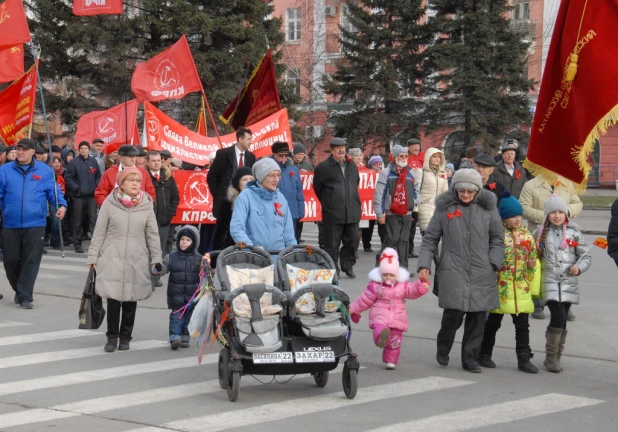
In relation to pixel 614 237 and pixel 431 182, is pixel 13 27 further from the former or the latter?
pixel 614 237

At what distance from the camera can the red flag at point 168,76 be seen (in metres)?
18.3

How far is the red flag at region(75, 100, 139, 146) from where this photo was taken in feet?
65.4

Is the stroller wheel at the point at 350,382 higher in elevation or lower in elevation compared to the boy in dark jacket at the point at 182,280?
lower

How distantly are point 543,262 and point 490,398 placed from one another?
1.63 meters

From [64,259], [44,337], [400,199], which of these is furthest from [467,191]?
[64,259]

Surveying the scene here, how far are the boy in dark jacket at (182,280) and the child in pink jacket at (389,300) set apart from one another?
183 cm

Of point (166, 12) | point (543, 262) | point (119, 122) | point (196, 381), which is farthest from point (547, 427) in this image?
point (166, 12)

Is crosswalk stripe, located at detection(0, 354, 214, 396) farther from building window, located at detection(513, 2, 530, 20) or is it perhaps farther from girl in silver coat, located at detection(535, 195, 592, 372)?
building window, located at detection(513, 2, 530, 20)

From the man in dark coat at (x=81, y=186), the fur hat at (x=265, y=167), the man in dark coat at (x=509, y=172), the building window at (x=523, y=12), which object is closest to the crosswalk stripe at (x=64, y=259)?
the man in dark coat at (x=81, y=186)

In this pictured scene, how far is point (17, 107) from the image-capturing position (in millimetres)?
17484

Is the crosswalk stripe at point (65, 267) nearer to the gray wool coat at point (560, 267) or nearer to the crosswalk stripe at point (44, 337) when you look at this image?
the crosswalk stripe at point (44, 337)

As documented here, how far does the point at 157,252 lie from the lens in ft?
31.2

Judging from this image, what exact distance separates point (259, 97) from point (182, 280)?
887 cm

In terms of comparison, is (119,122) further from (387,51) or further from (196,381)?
(387,51)
